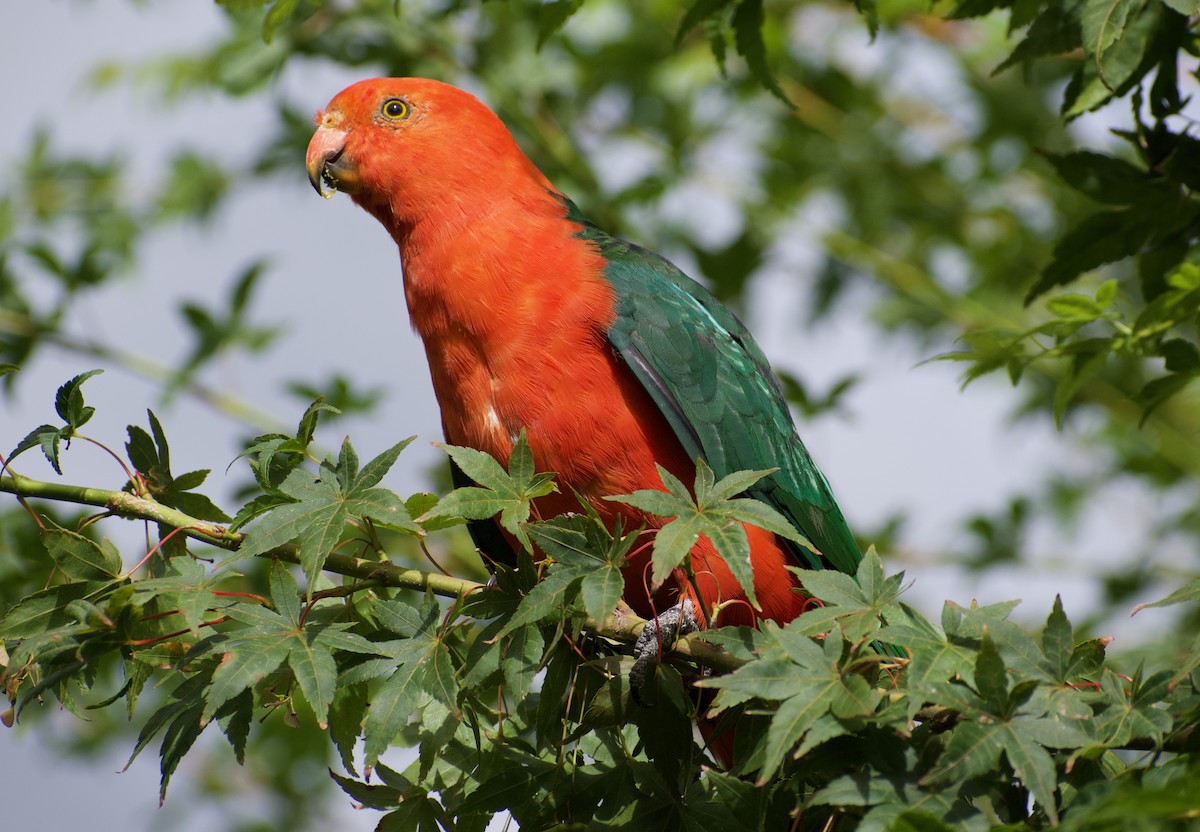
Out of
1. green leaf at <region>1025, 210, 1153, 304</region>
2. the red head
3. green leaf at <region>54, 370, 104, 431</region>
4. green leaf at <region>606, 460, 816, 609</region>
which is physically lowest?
green leaf at <region>606, 460, 816, 609</region>

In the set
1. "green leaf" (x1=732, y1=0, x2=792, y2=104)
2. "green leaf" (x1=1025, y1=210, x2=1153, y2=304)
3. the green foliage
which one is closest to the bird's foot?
the green foliage

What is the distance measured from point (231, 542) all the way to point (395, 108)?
6.75 feet

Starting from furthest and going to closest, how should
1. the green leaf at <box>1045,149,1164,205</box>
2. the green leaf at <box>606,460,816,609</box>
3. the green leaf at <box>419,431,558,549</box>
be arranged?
the green leaf at <box>1045,149,1164,205</box> → the green leaf at <box>419,431,558,549</box> → the green leaf at <box>606,460,816,609</box>

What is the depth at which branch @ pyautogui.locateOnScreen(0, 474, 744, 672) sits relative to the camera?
8.05 feet

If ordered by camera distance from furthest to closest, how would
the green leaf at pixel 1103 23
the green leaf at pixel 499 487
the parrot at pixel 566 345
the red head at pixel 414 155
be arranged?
the red head at pixel 414 155 < the parrot at pixel 566 345 < the green leaf at pixel 1103 23 < the green leaf at pixel 499 487

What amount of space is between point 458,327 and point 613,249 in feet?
2.01

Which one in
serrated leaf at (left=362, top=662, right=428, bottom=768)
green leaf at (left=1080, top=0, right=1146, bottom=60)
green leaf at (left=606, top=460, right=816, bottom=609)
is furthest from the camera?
green leaf at (left=1080, top=0, right=1146, bottom=60)

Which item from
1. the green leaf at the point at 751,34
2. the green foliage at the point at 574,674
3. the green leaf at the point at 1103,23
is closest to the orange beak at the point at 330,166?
the green leaf at the point at 751,34

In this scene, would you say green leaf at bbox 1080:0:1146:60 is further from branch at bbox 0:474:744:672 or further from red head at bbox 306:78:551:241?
red head at bbox 306:78:551:241

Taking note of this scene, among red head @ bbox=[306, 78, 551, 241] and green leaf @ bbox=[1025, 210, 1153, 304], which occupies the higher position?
red head @ bbox=[306, 78, 551, 241]

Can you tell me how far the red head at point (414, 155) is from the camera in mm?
3869

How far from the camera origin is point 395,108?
13.3ft

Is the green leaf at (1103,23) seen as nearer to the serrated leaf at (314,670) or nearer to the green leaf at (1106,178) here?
the green leaf at (1106,178)

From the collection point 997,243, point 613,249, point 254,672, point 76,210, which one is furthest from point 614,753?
point 76,210
